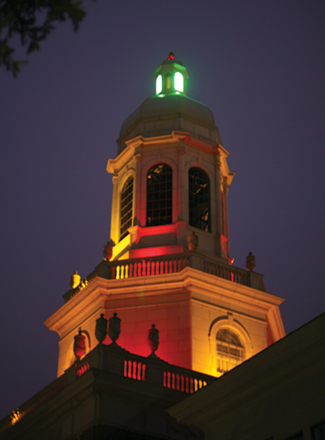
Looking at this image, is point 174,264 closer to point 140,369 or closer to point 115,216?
point 115,216

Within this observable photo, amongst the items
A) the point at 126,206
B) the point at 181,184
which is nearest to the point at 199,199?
the point at 181,184

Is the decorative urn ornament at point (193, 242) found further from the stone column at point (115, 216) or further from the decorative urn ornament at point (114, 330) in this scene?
the decorative urn ornament at point (114, 330)

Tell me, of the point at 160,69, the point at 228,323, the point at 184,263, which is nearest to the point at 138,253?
the point at 184,263

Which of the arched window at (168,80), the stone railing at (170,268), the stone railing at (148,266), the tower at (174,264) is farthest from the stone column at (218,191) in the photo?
the arched window at (168,80)

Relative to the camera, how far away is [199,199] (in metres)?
33.7

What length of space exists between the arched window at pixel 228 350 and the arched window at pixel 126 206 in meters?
6.80

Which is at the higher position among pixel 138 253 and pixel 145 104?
pixel 145 104

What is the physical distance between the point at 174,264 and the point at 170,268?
0.87ft

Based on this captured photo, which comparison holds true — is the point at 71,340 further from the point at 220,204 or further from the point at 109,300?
the point at 220,204

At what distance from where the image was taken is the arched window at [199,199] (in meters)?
33.2

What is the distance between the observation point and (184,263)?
2967 centimetres

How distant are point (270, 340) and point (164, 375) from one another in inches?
314

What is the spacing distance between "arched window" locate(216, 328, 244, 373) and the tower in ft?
0.14

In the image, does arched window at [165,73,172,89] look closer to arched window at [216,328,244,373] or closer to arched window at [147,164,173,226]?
arched window at [147,164,173,226]
